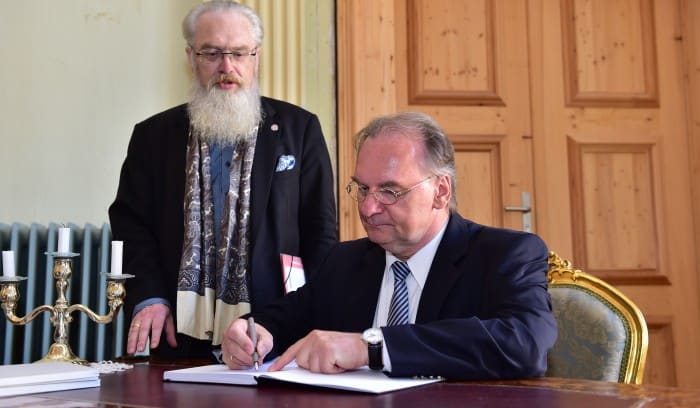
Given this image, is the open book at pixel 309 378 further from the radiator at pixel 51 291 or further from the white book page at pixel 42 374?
the radiator at pixel 51 291

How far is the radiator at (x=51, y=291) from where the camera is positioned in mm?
3979

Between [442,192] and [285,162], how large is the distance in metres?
0.84

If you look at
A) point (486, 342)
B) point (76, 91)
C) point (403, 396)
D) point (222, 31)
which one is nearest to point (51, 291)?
point (76, 91)

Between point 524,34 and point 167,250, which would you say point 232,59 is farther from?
point 524,34

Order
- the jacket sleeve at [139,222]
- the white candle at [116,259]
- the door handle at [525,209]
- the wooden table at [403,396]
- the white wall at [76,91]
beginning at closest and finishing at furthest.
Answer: the wooden table at [403,396], the white candle at [116,259], the jacket sleeve at [139,222], the white wall at [76,91], the door handle at [525,209]

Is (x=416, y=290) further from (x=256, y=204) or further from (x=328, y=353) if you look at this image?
(x=256, y=204)

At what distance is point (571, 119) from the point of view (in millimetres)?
4574

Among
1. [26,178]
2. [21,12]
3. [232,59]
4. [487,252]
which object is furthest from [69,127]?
[487,252]

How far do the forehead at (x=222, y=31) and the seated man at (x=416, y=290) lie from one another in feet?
2.64

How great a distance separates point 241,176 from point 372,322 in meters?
0.90

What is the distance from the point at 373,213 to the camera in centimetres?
201

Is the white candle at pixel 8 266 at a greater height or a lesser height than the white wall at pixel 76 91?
lesser

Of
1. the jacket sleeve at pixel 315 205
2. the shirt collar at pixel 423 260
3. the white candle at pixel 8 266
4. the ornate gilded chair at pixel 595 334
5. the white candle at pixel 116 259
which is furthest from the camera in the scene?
the jacket sleeve at pixel 315 205

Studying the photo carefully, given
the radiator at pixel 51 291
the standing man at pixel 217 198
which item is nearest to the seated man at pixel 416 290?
the standing man at pixel 217 198
